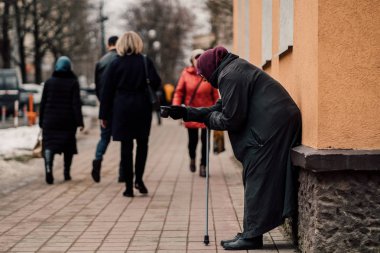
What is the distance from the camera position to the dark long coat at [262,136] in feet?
20.8

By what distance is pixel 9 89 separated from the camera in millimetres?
35656

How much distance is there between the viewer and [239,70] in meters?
6.50

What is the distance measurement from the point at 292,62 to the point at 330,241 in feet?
7.03

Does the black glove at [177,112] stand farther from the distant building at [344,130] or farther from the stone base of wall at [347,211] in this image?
the stone base of wall at [347,211]

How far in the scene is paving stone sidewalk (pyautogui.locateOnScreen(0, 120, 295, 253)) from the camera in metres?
6.89

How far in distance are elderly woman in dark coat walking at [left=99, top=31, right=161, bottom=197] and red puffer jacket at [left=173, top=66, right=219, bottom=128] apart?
6.72 feet

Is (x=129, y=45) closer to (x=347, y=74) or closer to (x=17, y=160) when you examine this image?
(x=347, y=74)

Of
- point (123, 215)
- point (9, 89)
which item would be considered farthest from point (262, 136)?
point (9, 89)

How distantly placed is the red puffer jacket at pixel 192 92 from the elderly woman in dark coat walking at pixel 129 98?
2.05 metres

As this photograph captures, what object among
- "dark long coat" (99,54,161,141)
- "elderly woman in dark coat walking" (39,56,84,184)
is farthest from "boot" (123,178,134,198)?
"elderly woman in dark coat walking" (39,56,84,184)

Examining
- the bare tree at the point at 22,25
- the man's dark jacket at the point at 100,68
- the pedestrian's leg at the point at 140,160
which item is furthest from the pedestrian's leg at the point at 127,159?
the bare tree at the point at 22,25

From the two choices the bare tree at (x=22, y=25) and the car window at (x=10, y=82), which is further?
the bare tree at (x=22, y=25)

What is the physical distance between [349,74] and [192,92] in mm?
6482

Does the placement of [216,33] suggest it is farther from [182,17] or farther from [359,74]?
[359,74]
